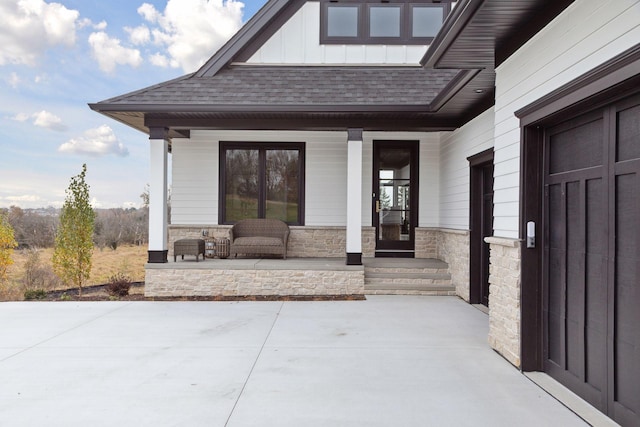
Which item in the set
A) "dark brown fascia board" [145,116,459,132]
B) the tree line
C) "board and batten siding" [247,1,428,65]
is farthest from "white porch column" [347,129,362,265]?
the tree line

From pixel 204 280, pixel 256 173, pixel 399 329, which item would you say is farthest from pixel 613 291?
pixel 256 173

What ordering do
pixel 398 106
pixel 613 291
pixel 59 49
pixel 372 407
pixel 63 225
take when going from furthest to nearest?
pixel 59 49 < pixel 63 225 < pixel 398 106 < pixel 372 407 < pixel 613 291

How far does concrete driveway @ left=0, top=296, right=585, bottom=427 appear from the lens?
2.82 meters

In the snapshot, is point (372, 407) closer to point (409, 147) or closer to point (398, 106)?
point (398, 106)

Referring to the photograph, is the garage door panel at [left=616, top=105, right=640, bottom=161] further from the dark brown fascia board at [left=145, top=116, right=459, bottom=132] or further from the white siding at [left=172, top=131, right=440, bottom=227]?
the white siding at [left=172, top=131, right=440, bottom=227]

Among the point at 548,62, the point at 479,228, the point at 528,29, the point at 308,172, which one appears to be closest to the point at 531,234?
the point at 548,62

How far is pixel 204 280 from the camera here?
7.00m

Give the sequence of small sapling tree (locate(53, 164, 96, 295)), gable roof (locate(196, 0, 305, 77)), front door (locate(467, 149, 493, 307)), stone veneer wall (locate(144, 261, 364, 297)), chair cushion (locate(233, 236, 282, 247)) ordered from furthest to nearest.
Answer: gable roof (locate(196, 0, 305, 77))
chair cushion (locate(233, 236, 282, 247))
small sapling tree (locate(53, 164, 96, 295))
stone veneer wall (locate(144, 261, 364, 297))
front door (locate(467, 149, 493, 307))

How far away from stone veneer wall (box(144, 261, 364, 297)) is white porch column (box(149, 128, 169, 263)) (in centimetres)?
31

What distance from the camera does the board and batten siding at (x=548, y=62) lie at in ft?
8.43

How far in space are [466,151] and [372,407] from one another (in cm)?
518

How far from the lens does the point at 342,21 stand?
8.73 metres

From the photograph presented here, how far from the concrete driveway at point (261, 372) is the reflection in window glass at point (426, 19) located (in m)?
6.21

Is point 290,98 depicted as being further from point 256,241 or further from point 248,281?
point 248,281
